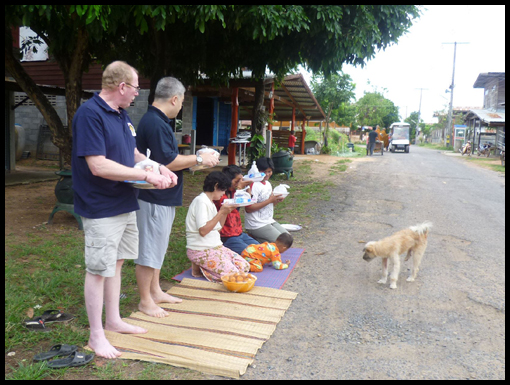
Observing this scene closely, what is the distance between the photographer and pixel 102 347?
2910 mm

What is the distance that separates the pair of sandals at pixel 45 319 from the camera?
3.27 m

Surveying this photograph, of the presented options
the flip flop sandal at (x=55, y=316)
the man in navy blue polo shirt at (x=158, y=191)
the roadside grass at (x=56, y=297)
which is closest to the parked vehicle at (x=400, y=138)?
the roadside grass at (x=56, y=297)

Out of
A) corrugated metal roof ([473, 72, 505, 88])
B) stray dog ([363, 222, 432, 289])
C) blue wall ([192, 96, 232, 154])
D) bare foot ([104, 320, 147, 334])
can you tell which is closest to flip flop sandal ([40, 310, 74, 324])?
bare foot ([104, 320, 147, 334])

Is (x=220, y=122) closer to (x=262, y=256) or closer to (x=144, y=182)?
(x=262, y=256)

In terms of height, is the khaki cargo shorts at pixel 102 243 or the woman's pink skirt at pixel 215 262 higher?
the khaki cargo shorts at pixel 102 243

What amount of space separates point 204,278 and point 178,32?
6542mm

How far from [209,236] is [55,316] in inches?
61.9

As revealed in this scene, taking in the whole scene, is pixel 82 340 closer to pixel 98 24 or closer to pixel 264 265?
pixel 264 265

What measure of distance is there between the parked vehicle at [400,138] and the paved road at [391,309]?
1005 inches

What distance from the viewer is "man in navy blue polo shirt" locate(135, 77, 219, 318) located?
11.0ft

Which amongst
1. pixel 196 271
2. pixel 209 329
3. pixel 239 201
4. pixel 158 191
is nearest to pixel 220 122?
pixel 196 271

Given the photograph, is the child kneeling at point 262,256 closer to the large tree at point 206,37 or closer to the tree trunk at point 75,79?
the large tree at point 206,37
